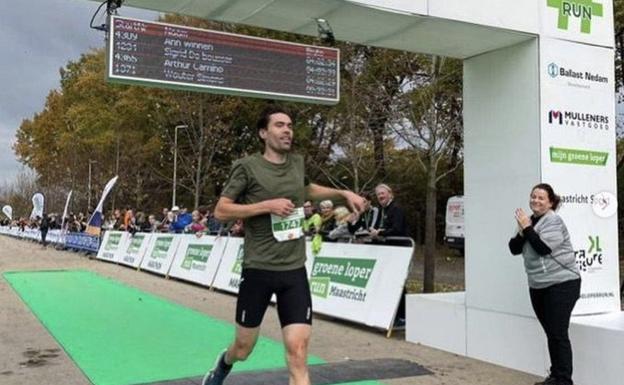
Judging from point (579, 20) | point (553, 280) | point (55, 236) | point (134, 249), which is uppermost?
point (579, 20)

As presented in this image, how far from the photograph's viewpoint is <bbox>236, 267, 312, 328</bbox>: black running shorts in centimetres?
403

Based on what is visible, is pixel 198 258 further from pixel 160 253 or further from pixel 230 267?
pixel 160 253

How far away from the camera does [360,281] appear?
9086 millimetres

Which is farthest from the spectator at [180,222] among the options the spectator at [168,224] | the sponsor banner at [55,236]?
the sponsor banner at [55,236]

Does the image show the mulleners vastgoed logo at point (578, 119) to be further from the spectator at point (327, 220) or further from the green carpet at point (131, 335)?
the spectator at point (327, 220)

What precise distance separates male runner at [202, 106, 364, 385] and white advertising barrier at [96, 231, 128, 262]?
1811cm

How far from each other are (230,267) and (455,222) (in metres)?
12.6

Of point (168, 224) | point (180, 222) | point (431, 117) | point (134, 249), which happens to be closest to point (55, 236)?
point (134, 249)

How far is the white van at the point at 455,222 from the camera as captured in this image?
23406 mm

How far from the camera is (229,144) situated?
33625mm

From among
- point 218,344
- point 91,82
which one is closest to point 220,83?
point 218,344

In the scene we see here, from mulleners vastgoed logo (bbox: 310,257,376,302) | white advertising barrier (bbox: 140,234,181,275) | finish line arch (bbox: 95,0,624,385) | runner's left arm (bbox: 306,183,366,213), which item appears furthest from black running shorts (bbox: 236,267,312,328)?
white advertising barrier (bbox: 140,234,181,275)

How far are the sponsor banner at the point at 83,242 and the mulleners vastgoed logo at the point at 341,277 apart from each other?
1715cm

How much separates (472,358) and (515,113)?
263cm
